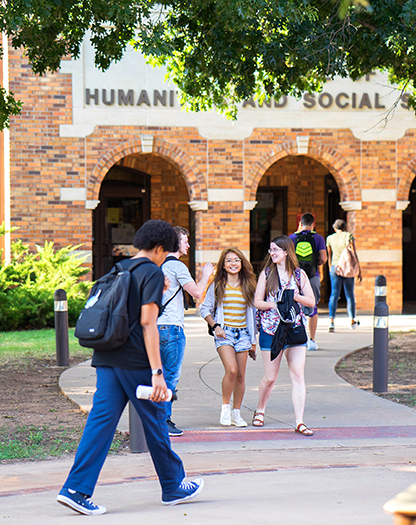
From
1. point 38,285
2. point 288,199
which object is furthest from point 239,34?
point 288,199

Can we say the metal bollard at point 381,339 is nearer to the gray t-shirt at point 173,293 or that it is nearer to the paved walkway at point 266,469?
the paved walkway at point 266,469

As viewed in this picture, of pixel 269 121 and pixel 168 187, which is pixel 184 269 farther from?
pixel 168 187

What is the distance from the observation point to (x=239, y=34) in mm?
8789

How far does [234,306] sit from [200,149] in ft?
30.1

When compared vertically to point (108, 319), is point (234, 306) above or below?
below

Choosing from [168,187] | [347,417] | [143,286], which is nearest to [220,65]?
[347,417]

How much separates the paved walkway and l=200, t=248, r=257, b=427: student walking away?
388 mm

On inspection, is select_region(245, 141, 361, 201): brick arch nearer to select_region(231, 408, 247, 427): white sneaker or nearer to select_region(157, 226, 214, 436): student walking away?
select_region(231, 408, 247, 427): white sneaker

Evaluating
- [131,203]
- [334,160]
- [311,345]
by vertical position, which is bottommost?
[311,345]

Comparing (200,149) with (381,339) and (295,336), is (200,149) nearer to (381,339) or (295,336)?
(381,339)

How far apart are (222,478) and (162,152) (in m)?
10.9

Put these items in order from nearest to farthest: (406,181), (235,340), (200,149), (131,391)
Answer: (131,391), (235,340), (200,149), (406,181)

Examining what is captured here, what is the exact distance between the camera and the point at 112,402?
4086mm

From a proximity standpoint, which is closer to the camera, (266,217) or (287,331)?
(287,331)
